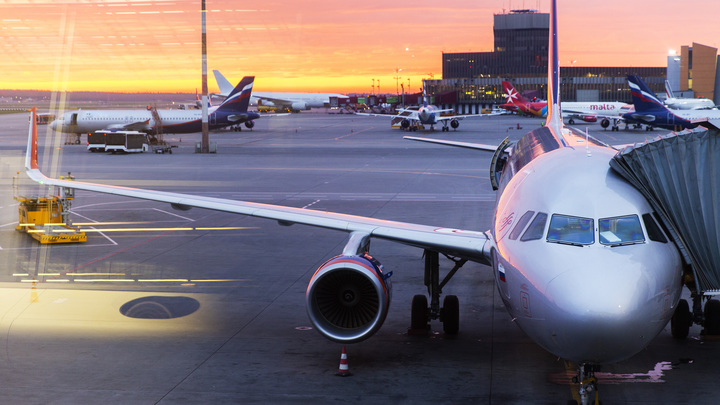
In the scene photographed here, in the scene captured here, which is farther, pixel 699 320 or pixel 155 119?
pixel 155 119

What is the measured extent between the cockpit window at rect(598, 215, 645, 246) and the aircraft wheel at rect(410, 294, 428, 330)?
5.02 meters

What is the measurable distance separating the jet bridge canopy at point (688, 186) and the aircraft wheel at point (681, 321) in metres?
3.23

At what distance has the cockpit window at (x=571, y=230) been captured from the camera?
9.38 m

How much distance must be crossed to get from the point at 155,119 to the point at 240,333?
202 ft

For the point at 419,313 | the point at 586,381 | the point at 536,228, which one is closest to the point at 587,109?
the point at 419,313

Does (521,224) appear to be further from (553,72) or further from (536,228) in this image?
(553,72)

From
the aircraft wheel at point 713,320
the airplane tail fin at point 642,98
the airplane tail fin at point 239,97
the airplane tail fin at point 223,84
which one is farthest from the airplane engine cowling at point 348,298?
the airplane tail fin at point 223,84

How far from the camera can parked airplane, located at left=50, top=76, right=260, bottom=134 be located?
7200 cm

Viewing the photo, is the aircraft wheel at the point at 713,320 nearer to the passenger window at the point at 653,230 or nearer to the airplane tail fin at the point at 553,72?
the passenger window at the point at 653,230

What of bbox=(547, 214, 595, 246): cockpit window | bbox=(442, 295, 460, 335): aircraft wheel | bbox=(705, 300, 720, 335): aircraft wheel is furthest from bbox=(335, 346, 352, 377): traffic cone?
bbox=(705, 300, 720, 335): aircraft wheel

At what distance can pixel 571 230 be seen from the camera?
9.55 m

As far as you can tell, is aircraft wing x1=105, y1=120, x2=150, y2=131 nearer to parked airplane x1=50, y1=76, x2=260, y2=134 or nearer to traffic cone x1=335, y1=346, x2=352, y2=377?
parked airplane x1=50, y1=76, x2=260, y2=134

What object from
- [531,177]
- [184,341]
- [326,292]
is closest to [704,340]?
[531,177]

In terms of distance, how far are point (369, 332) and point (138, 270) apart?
31.5 ft
